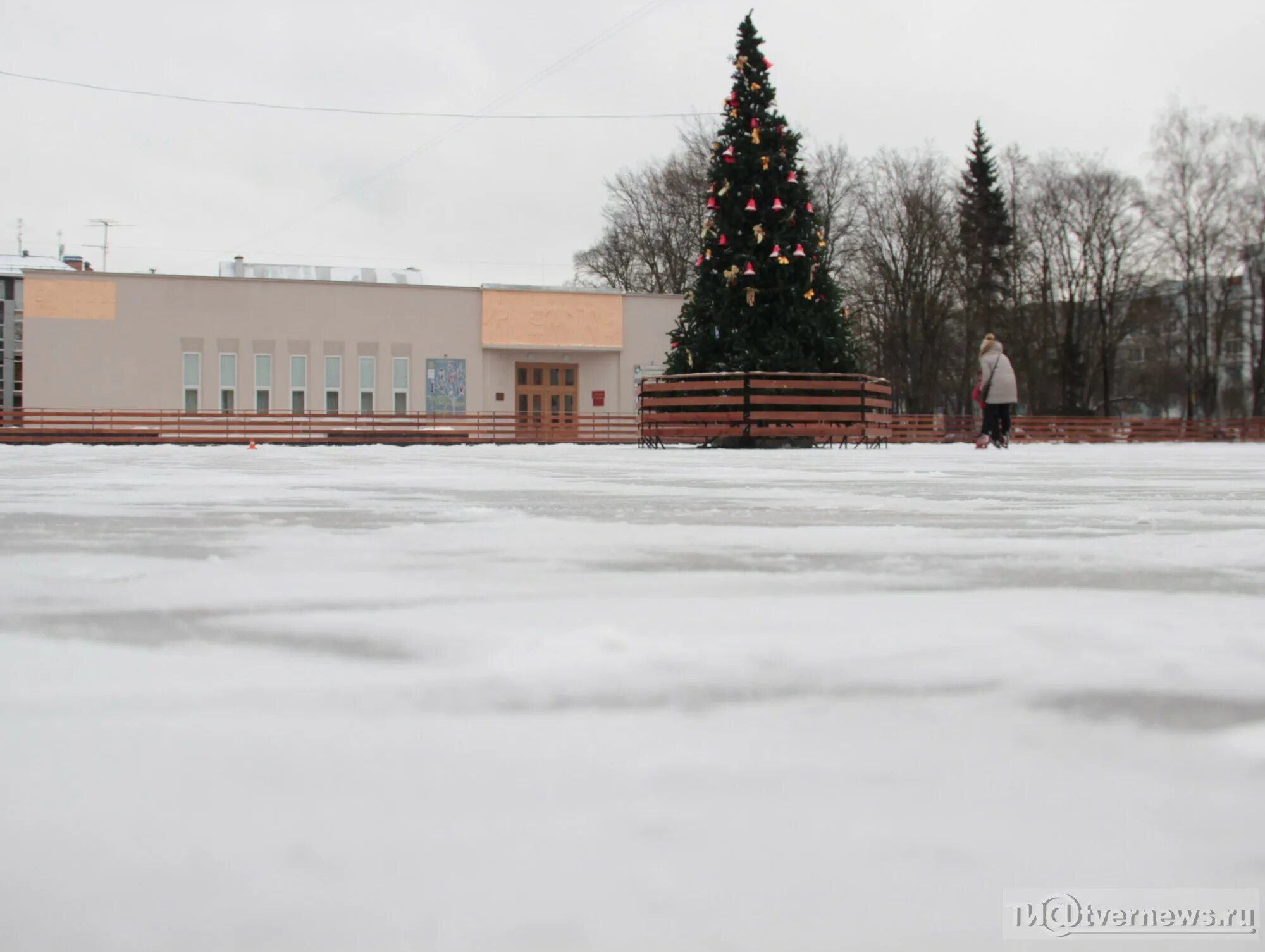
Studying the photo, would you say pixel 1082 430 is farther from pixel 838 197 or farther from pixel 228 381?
pixel 228 381

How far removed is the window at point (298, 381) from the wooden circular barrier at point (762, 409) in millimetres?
15092

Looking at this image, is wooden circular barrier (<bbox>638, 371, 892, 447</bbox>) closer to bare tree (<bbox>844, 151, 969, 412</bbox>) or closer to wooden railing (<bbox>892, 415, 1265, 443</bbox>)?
wooden railing (<bbox>892, 415, 1265, 443</bbox>)

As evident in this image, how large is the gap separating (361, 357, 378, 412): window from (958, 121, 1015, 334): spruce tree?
21126 millimetres

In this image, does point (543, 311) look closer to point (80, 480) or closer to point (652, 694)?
point (80, 480)

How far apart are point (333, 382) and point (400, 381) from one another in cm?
182

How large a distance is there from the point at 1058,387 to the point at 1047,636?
4695cm

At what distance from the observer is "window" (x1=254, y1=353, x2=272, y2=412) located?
31453 millimetres

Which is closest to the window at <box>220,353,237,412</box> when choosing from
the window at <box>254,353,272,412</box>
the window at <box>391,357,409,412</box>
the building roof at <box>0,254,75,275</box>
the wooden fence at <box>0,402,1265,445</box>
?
the window at <box>254,353,272,412</box>

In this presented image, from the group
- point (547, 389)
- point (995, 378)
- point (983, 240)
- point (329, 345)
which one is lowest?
point (995, 378)

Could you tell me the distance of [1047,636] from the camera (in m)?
1.77

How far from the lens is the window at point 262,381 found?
3145 cm

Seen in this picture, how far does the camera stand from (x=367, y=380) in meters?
32.1

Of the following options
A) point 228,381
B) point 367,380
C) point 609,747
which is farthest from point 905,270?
point 609,747

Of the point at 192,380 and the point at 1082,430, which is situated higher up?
the point at 192,380
